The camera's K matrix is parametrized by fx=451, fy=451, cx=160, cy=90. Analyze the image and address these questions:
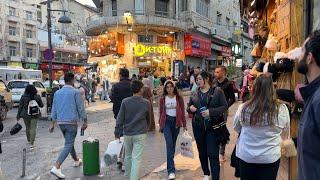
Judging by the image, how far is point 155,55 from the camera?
123 feet

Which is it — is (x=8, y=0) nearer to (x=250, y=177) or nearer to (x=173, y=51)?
(x=173, y=51)

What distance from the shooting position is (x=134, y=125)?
664cm

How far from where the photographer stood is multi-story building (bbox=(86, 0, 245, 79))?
36969 mm

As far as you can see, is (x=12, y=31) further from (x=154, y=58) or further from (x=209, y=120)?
(x=209, y=120)

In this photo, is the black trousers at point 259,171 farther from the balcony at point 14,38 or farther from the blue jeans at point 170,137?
the balcony at point 14,38

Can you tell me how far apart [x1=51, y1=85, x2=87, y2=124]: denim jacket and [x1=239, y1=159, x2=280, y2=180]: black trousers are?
402 centimetres

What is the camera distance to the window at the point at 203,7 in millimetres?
44150

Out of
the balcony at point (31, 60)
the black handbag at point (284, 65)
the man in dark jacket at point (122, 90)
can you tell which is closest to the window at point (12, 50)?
the balcony at point (31, 60)

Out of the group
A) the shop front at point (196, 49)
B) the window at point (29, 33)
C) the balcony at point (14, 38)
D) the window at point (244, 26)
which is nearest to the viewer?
the shop front at point (196, 49)

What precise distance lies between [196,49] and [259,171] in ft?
122

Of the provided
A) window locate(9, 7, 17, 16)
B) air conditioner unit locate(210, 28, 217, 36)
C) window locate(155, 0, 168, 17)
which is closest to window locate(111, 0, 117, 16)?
window locate(155, 0, 168, 17)

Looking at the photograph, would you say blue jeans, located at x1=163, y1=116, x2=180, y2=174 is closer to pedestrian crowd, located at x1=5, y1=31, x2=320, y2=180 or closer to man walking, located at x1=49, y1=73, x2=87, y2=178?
pedestrian crowd, located at x1=5, y1=31, x2=320, y2=180

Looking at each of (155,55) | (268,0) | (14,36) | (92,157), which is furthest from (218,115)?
(14,36)

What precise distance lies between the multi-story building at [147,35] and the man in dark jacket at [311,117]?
110 feet
